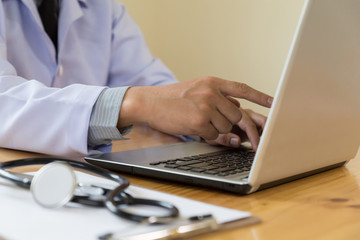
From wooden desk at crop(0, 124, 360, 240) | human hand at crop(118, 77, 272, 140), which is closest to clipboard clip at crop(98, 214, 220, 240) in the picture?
wooden desk at crop(0, 124, 360, 240)

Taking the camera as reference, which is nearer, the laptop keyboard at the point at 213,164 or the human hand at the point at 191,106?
the laptop keyboard at the point at 213,164

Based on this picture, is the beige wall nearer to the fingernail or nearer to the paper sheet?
the fingernail

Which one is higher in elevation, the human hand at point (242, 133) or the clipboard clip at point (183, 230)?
the clipboard clip at point (183, 230)

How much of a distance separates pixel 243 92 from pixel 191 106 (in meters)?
0.08

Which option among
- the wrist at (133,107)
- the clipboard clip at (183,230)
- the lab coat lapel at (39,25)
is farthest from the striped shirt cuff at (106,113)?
the lab coat lapel at (39,25)

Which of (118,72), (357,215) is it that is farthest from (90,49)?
(357,215)

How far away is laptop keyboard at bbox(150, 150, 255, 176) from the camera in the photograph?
0.52 metres

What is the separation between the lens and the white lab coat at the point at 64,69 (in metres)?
0.68

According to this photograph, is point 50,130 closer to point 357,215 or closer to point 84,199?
point 84,199

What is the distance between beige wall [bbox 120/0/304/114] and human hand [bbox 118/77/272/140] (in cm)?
132

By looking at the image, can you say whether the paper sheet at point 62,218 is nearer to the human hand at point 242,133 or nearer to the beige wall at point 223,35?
the human hand at point 242,133

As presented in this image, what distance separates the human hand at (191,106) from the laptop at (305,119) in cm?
5

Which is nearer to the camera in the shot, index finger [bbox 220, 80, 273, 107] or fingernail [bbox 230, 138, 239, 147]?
index finger [bbox 220, 80, 273, 107]

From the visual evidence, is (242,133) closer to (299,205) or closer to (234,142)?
(234,142)
